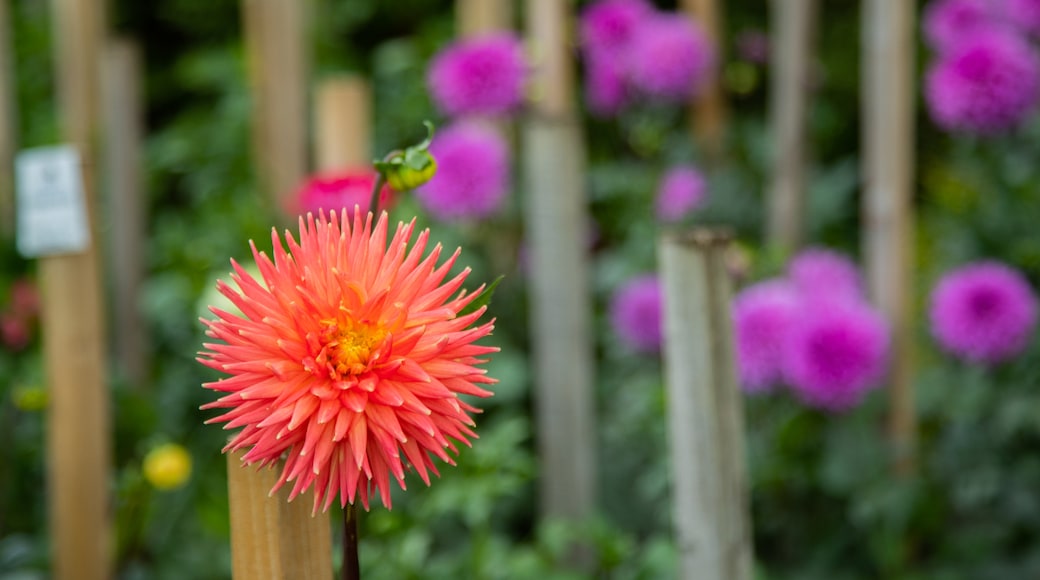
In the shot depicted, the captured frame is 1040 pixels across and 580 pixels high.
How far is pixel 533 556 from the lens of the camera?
1017mm

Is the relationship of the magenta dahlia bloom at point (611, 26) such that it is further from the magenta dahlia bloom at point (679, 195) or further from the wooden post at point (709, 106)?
the magenta dahlia bloom at point (679, 195)

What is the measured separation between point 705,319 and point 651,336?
2.38 feet

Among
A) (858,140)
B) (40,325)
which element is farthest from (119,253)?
(858,140)

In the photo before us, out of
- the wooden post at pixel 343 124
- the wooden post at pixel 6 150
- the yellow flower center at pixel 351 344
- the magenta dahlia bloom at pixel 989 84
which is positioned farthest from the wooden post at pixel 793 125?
the wooden post at pixel 6 150

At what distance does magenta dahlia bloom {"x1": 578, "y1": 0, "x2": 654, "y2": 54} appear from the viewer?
1862mm

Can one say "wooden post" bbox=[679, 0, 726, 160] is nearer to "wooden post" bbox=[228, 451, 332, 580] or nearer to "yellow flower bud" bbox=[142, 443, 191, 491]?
"yellow flower bud" bbox=[142, 443, 191, 491]

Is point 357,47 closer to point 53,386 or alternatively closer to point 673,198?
point 673,198

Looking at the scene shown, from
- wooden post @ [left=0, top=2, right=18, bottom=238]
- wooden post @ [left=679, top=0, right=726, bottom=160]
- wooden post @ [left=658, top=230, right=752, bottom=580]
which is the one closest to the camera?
wooden post @ [left=658, top=230, right=752, bottom=580]

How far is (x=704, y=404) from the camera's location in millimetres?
829

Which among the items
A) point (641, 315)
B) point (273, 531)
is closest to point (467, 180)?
point (641, 315)

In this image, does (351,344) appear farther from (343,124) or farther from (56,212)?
(343,124)

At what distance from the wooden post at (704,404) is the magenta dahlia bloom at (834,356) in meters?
0.51

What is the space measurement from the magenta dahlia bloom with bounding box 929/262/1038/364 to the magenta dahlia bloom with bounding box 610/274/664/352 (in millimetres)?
401

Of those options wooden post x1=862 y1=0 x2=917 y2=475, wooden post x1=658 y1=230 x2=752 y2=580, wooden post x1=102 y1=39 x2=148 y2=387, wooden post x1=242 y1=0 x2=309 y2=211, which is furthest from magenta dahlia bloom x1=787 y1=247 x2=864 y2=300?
wooden post x1=102 y1=39 x2=148 y2=387
